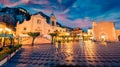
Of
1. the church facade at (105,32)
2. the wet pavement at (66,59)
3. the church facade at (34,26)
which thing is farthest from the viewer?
the church facade at (105,32)

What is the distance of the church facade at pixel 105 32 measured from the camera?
1874 inches

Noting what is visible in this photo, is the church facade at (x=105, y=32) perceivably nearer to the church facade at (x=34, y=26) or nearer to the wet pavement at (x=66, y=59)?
the church facade at (x=34, y=26)

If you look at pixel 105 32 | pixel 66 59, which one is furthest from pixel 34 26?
pixel 66 59

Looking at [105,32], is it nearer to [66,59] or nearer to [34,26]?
[34,26]

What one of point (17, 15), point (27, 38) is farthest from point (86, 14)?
point (27, 38)

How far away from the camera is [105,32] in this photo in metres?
48.3

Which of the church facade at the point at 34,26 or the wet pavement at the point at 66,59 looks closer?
the wet pavement at the point at 66,59

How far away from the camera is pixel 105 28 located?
48.7 m

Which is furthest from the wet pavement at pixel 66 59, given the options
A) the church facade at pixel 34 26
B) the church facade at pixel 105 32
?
the church facade at pixel 105 32

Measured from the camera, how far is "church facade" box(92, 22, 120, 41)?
47594 mm

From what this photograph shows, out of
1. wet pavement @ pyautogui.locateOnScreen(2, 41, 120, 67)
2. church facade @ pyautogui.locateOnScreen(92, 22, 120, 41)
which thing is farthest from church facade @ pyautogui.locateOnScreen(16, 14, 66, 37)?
wet pavement @ pyautogui.locateOnScreen(2, 41, 120, 67)

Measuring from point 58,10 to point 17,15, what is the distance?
1016 inches

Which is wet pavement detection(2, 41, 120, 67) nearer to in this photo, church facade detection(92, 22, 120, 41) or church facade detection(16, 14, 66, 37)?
church facade detection(16, 14, 66, 37)

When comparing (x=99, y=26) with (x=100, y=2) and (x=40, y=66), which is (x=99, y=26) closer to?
(x=100, y=2)
